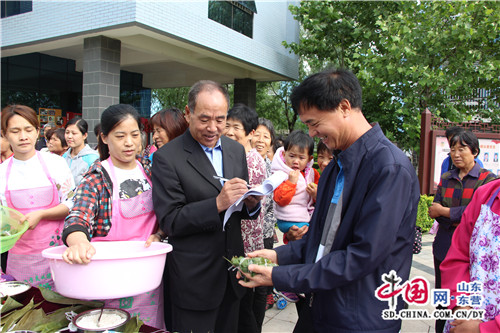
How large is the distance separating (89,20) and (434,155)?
316 inches

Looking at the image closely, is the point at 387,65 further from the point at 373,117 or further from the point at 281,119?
the point at 281,119

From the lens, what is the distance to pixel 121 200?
1872mm

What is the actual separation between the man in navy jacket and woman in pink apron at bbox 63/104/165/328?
760 millimetres

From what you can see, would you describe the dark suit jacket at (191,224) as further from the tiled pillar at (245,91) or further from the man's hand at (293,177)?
the tiled pillar at (245,91)

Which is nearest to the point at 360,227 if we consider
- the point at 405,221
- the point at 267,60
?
the point at 405,221

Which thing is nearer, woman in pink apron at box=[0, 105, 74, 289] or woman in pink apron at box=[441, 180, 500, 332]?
woman in pink apron at box=[441, 180, 500, 332]

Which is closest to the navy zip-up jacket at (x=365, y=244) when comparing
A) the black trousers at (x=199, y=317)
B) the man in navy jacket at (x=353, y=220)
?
the man in navy jacket at (x=353, y=220)

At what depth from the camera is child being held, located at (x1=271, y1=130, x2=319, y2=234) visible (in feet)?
9.77

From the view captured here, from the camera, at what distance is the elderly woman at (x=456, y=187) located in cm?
315

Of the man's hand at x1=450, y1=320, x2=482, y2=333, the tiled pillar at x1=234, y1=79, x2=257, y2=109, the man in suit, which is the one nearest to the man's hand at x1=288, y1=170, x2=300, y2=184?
the man in suit

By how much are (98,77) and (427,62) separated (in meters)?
7.65

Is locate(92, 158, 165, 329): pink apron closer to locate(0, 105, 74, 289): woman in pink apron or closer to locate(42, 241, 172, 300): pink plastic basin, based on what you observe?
locate(42, 241, 172, 300): pink plastic basin

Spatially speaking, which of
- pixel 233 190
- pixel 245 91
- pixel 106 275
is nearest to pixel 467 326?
pixel 233 190

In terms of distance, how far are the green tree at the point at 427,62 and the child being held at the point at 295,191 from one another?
5.36 meters
